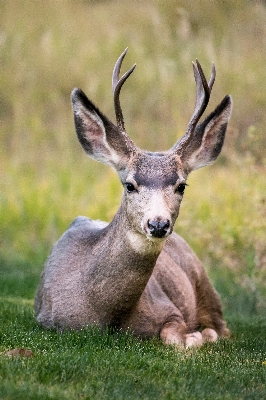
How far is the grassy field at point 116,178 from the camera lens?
4910 millimetres

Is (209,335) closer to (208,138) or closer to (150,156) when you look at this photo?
(208,138)

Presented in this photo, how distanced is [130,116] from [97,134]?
8.40 m

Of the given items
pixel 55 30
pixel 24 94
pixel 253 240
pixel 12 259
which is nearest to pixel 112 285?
pixel 253 240

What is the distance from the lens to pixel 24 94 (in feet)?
Result: 51.3

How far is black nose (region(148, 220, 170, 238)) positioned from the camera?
559cm

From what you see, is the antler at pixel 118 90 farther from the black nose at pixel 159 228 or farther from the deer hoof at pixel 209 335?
the deer hoof at pixel 209 335

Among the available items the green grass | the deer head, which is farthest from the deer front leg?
the deer head

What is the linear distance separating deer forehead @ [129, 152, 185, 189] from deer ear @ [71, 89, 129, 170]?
0.57 ft

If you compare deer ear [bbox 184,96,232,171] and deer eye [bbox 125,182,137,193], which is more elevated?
deer ear [bbox 184,96,232,171]

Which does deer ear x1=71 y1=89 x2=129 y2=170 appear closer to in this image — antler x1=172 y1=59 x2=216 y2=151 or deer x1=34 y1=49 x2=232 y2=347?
deer x1=34 y1=49 x2=232 y2=347

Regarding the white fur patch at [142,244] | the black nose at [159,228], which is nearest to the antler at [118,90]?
the white fur patch at [142,244]

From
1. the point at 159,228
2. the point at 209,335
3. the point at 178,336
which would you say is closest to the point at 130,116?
the point at 209,335

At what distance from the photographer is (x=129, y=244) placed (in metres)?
6.02

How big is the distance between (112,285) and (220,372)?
46.8 inches
